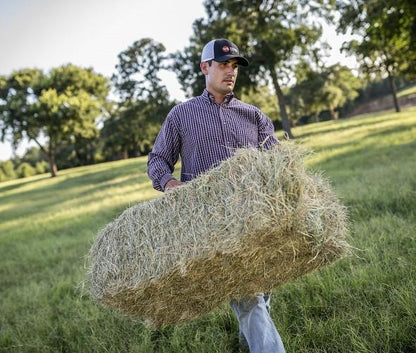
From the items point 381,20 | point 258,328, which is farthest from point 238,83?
point 258,328

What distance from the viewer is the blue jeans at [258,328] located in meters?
2.55

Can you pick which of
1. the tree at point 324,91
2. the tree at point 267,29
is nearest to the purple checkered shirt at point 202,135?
the tree at point 267,29

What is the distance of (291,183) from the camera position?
2111 millimetres

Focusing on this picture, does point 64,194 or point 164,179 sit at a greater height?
point 164,179

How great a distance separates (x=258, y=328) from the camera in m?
2.61

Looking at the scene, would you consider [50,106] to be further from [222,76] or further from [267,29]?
[222,76]

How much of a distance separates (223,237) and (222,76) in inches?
59.8

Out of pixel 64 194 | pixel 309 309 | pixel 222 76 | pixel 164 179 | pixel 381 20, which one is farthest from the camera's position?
pixel 64 194

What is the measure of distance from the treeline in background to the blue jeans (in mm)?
11151

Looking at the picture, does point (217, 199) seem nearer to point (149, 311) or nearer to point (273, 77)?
point (149, 311)

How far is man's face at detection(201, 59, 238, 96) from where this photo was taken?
10.00 feet

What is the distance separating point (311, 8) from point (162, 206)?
80.3 feet

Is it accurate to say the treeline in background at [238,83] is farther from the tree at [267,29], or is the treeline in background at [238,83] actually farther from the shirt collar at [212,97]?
the shirt collar at [212,97]

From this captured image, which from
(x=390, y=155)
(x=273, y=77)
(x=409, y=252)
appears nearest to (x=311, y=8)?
(x=273, y=77)
